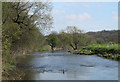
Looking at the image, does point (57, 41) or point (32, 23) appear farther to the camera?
point (57, 41)

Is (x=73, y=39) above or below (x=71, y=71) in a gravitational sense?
above

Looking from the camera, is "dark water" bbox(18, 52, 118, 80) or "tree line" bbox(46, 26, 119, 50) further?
"tree line" bbox(46, 26, 119, 50)

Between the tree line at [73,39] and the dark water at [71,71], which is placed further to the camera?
the tree line at [73,39]

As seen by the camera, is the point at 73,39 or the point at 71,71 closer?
the point at 71,71

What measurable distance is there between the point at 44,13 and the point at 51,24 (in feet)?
3.09

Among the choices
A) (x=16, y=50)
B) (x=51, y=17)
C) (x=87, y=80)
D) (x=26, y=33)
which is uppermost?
(x=51, y=17)

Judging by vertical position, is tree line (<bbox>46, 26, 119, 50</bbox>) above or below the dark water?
above

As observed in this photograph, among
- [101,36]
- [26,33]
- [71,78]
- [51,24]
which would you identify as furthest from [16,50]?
[101,36]

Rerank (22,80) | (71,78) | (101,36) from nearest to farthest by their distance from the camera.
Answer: (22,80) → (71,78) → (101,36)

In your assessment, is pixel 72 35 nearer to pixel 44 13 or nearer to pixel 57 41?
pixel 57 41

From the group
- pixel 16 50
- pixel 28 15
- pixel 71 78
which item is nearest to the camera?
pixel 71 78

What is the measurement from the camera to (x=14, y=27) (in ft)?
32.3

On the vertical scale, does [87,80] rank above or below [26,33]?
below

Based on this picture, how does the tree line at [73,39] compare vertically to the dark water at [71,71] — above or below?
above
